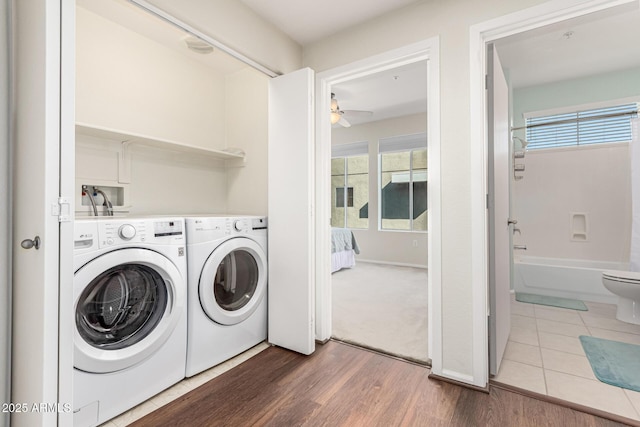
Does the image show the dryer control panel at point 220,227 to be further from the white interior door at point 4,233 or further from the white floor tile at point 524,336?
the white floor tile at point 524,336

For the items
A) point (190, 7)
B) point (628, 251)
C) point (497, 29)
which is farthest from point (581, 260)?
point (190, 7)

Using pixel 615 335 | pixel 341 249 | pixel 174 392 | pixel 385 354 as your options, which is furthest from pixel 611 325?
pixel 174 392

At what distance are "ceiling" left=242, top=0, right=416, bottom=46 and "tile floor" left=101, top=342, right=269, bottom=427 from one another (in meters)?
2.44

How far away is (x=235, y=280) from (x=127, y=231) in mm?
895

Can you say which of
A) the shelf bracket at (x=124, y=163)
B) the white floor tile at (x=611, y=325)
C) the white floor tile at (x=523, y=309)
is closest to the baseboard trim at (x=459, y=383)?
the white floor tile at (x=523, y=309)

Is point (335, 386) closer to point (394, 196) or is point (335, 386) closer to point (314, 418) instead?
point (314, 418)

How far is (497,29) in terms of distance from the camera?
1649 mm

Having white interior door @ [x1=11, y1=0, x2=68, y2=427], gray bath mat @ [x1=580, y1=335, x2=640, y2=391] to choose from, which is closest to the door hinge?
white interior door @ [x1=11, y1=0, x2=68, y2=427]

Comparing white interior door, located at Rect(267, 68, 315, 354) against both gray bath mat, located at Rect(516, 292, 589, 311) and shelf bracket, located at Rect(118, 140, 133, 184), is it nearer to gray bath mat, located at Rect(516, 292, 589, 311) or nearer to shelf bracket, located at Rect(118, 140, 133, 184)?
shelf bracket, located at Rect(118, 140, 133, 184)

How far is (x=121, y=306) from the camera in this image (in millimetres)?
1534

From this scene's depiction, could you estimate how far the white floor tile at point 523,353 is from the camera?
78.7 inches

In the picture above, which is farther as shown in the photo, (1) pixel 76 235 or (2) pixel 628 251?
(2) pixel 628 251

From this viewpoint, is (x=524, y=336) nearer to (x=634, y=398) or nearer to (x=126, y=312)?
(x=634, y=398)

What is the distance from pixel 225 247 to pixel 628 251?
4429 millimetres
